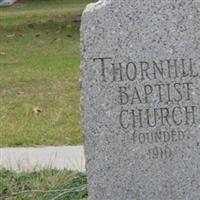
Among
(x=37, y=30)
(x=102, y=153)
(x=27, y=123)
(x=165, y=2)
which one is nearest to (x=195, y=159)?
(x=102, y=153)

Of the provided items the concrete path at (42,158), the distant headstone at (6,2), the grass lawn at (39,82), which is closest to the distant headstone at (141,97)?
the concrete path at (42,158)

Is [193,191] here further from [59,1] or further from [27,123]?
[59,1]

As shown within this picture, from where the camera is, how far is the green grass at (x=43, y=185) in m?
6.75

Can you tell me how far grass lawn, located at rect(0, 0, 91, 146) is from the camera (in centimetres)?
930

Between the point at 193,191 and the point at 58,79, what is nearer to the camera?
the point at 193,191

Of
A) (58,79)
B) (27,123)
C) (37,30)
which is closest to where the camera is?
(27,123)

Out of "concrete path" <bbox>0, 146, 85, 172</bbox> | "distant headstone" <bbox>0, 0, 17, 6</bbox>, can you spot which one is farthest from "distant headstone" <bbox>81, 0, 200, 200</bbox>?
"distant headstone" <bbox>0, 0, 17, 6</bbox>

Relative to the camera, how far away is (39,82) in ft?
41.3

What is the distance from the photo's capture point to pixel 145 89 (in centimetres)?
591

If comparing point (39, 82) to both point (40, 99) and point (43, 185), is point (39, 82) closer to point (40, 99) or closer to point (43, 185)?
point (40, 99)

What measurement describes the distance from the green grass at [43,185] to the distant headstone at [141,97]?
0.80m

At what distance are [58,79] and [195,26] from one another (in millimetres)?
7003

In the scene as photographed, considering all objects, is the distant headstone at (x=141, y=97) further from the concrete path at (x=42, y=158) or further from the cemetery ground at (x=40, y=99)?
the concrete path at (x=42, y=158)

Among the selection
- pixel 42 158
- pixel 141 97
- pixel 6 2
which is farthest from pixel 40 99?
pixel 6 2
